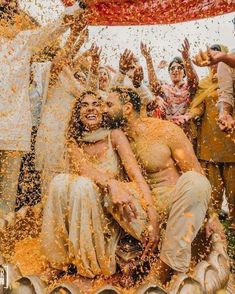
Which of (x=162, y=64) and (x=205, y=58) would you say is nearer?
(x=205, y=58)

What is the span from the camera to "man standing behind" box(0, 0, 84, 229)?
3611 mm

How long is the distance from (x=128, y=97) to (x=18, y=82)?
963 mm

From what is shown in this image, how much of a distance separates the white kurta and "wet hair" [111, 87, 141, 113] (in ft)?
2.68

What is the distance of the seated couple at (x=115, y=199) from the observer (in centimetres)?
255

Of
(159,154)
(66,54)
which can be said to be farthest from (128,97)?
(66,54)

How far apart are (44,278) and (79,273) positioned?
159mm

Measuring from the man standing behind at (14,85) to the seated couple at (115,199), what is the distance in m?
0.77

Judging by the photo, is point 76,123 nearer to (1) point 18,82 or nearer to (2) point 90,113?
(2) point 90,113

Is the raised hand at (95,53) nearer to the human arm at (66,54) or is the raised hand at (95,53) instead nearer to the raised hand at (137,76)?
the human arm at (66,54)

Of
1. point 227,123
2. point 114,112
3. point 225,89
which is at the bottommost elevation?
point 227,123

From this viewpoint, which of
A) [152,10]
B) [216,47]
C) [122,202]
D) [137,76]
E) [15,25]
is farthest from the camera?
[152,10]

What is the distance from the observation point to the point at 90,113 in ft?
9.67

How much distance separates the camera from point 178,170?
2.97m

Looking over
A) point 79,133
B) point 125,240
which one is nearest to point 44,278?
point 125,240
